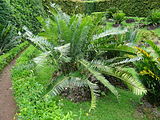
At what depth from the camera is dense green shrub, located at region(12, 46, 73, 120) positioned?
3133 millimetres

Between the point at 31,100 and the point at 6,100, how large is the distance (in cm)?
102

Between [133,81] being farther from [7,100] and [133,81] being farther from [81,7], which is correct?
[81,7]

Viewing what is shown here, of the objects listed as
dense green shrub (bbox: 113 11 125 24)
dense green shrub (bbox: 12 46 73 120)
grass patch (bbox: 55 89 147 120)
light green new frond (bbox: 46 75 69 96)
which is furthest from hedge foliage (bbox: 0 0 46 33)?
grass patch (bbox: 55 89 147 120)

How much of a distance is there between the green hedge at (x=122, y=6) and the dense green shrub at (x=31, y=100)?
9.15 m

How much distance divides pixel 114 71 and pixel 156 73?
0.72 meters

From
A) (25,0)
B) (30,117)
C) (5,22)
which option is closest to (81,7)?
(25,0)

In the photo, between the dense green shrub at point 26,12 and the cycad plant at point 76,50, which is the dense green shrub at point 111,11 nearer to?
the dense green shrub at point 26,12

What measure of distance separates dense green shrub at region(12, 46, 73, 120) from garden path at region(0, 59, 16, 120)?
0.21 m

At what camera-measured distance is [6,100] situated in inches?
180

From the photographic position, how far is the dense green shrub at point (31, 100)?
3.13 metres

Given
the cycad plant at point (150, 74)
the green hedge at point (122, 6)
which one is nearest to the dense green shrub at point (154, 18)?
the green hedge at point (122, 6)

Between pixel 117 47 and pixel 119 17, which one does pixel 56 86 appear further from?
pixel 119 17

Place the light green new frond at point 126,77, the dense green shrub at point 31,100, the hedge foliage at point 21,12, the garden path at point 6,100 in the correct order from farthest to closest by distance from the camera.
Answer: the hedge foliage at point 21,12, the garden path at point 6,100, the light green new frond at point 126,77, the dense green shrub at point 31,100

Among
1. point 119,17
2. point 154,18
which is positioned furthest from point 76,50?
point 119,17
